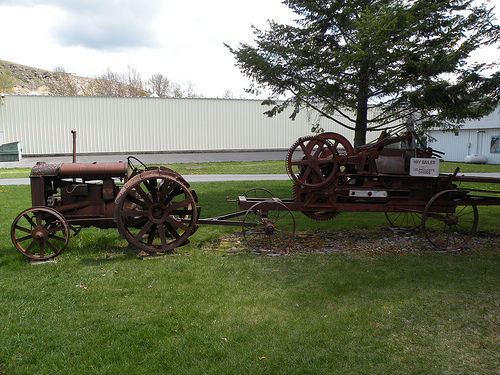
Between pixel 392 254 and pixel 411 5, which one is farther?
pixel 411 5

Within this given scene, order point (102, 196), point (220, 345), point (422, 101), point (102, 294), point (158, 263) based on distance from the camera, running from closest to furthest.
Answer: point (220, 345) < point (102, 294) < point (158, 263) < point (102, 196) < point (422, 101)

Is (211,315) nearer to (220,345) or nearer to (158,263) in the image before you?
(220,345)

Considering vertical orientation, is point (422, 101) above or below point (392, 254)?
above

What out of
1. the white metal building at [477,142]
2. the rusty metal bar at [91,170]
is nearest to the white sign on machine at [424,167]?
the rusty metal bar at [91,170]

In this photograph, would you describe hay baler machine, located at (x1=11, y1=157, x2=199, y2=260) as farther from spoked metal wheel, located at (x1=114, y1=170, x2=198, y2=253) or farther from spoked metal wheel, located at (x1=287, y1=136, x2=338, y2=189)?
spoked metal wheel, located at (x1=287, y1=136, x2=338, y2=189)

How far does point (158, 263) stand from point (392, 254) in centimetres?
366

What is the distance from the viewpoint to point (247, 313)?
13.8 feet

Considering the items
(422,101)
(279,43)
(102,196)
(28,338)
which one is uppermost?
(279,43)

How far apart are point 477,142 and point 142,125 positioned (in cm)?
2509

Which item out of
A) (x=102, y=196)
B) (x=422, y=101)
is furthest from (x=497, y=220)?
(x=102, y=196)

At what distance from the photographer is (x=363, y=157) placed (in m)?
6.57

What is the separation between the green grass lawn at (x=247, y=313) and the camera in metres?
3.38

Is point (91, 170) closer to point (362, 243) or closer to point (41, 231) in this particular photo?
point (41, 231)

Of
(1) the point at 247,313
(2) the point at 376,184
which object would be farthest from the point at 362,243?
(1) the point at 247,313
